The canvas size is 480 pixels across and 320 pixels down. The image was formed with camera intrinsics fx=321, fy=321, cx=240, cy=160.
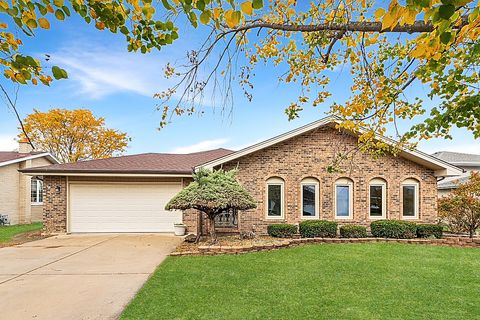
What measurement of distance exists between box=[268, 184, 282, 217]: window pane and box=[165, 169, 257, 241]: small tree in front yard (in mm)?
2765

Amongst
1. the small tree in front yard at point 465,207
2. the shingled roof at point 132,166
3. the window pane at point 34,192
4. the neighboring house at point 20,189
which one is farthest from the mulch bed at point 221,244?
the window pane at point 34,192

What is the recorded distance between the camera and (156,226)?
13.9 meters

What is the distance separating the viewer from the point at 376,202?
1322 cm

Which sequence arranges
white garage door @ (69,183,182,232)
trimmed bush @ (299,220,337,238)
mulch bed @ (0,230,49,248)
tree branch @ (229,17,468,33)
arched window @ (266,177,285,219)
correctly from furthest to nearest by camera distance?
white garage door @ (69,183,182,232)
arched window @ (266,177,285,219)
trimmed bush @ (299,220,337,238)
mulch bed @ (0,230,49,248)
tree branch @ (229,17,468,33)

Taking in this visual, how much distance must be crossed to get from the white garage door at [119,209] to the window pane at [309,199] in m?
5.40

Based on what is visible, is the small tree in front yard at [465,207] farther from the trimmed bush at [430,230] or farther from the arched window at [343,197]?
the arched window at [343,197]

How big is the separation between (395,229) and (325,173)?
326 centimetres

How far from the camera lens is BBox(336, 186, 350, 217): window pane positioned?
13.2 meters

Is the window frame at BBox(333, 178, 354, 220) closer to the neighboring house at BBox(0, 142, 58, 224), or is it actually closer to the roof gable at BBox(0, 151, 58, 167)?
the neighboring house at BBox(0, 142, 58, 224)

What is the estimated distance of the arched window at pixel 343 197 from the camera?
13.2m

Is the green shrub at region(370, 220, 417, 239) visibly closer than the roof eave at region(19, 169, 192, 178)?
Yes

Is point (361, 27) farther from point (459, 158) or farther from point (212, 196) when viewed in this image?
point (459, 158)

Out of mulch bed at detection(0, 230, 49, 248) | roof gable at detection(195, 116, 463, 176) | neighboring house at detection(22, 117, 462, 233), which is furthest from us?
neighboring house at detection(22, 117, 462, 233)

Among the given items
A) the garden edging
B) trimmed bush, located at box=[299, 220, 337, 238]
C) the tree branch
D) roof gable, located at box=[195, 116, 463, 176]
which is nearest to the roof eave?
roof gable, located at box=[195, 116, 463, 176]
